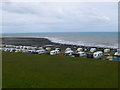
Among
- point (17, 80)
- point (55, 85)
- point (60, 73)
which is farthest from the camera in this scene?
point (60, 73)

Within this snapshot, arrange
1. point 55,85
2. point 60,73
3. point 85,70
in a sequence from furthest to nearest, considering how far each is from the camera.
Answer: point 85,70, point 60,73, point 55,85

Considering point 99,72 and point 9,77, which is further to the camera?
point 99,72

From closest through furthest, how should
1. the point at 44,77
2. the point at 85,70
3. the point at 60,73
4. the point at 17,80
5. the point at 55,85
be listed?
1. the point at 55,85
2. the point at 17,80
3. the point at 44,77
4. the point at 60,73
5. the point at 85,70

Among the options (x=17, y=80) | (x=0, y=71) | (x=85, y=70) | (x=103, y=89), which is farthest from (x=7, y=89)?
(x=85, y=70)

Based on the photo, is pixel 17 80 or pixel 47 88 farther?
pixel 17 80

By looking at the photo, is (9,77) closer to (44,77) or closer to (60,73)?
(44,77)

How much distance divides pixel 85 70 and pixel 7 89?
7791mm

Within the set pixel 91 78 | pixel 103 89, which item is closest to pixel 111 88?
pixel 103 89

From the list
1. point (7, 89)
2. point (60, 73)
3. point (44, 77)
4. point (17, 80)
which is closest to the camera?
point (7, 89)

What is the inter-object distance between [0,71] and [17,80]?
125 inches

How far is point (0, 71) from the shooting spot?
1518 cm

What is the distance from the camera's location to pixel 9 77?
1362 centimetres

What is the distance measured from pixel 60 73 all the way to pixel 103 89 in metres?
4.80

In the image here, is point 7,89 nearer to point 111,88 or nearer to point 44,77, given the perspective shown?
point 44,77
